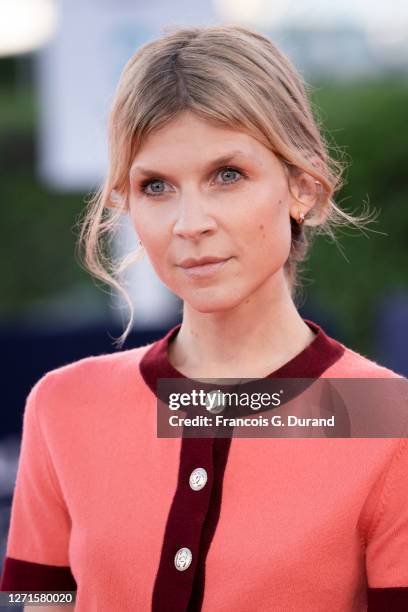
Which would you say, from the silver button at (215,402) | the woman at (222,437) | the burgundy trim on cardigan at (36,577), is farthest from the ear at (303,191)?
the burgundy trim on cardigan at (36,577)

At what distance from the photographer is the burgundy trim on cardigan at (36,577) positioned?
192 cm

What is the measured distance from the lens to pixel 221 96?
169 cm

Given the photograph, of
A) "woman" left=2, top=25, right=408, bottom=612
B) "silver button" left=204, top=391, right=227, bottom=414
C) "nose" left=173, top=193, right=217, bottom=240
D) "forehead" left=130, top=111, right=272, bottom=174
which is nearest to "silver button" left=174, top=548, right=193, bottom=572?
"woman" left=2, top=25, right=408, bottom=612

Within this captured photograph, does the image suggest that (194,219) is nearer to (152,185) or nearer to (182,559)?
(152,185)

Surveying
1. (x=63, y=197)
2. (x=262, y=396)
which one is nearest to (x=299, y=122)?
(x=262, y=396)

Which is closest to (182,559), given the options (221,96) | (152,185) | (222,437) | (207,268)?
(222,437)

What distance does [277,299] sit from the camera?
6.19 ft

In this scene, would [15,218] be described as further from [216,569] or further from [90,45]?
[216,569]

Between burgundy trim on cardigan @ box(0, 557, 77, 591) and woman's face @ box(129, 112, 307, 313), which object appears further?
burgundy trim on cardigan @ box(0, 557, 77, 591)

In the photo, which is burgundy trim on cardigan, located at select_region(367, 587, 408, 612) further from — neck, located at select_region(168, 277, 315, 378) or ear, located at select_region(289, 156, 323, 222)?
ear, located at select_region(289, 156, 323, 222)

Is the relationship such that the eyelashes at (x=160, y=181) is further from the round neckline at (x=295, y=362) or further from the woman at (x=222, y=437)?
the round neckline at (x=295, y=362)

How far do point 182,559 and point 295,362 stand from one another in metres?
0.39

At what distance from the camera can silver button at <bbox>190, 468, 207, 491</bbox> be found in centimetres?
173

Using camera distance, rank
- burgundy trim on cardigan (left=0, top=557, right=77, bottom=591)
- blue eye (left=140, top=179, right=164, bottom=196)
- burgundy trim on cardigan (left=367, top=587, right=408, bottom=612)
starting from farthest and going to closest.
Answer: burgundy trim on cardigan (left=0, top=557, right=77, bottom=591) < blue eye (left=140, top=179, right=164, bottom=196) < burgundy trim on cardigan (left=367, top=587, right=408, bottom=612)
